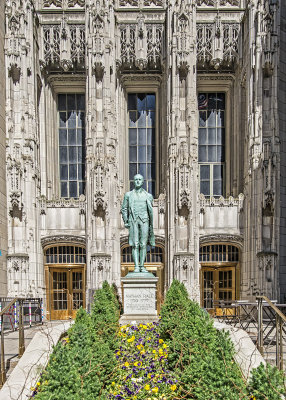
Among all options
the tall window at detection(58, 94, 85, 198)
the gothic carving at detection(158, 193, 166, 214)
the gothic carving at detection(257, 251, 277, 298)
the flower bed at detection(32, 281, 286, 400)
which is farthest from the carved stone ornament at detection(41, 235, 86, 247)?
the flower bed at detection(32, 281, 286, 400)

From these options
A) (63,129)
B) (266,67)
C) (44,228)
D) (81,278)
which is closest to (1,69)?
(63,129)

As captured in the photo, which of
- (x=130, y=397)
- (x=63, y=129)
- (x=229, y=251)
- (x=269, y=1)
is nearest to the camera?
(x=130, y=397)

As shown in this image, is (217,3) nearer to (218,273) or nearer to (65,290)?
(218,273)

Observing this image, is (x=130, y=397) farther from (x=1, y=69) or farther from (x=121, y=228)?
(x=1, y=69)

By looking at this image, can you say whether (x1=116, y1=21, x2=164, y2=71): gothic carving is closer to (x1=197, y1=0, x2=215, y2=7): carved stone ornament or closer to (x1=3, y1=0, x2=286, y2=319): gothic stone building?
(x1=3, y1=0, x2=286, y2=319): gothic stone building

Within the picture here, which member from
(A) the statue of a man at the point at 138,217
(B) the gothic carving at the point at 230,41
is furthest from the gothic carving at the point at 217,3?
(A) the statue of a man at the point at 138,217

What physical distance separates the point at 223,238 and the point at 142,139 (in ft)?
21.6

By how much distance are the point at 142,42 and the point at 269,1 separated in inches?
233

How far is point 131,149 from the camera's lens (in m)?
18.8

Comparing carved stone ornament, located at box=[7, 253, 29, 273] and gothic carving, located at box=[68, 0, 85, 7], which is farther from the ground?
gothic carving, located at box=[68, 0, 85, 7]

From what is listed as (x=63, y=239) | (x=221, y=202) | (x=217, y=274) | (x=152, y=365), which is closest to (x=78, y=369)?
(x=152, y=365)

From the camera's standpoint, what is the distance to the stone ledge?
175 inches

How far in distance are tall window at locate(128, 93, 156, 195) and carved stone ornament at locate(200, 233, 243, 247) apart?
382 cm

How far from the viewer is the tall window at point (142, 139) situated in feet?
61.3
